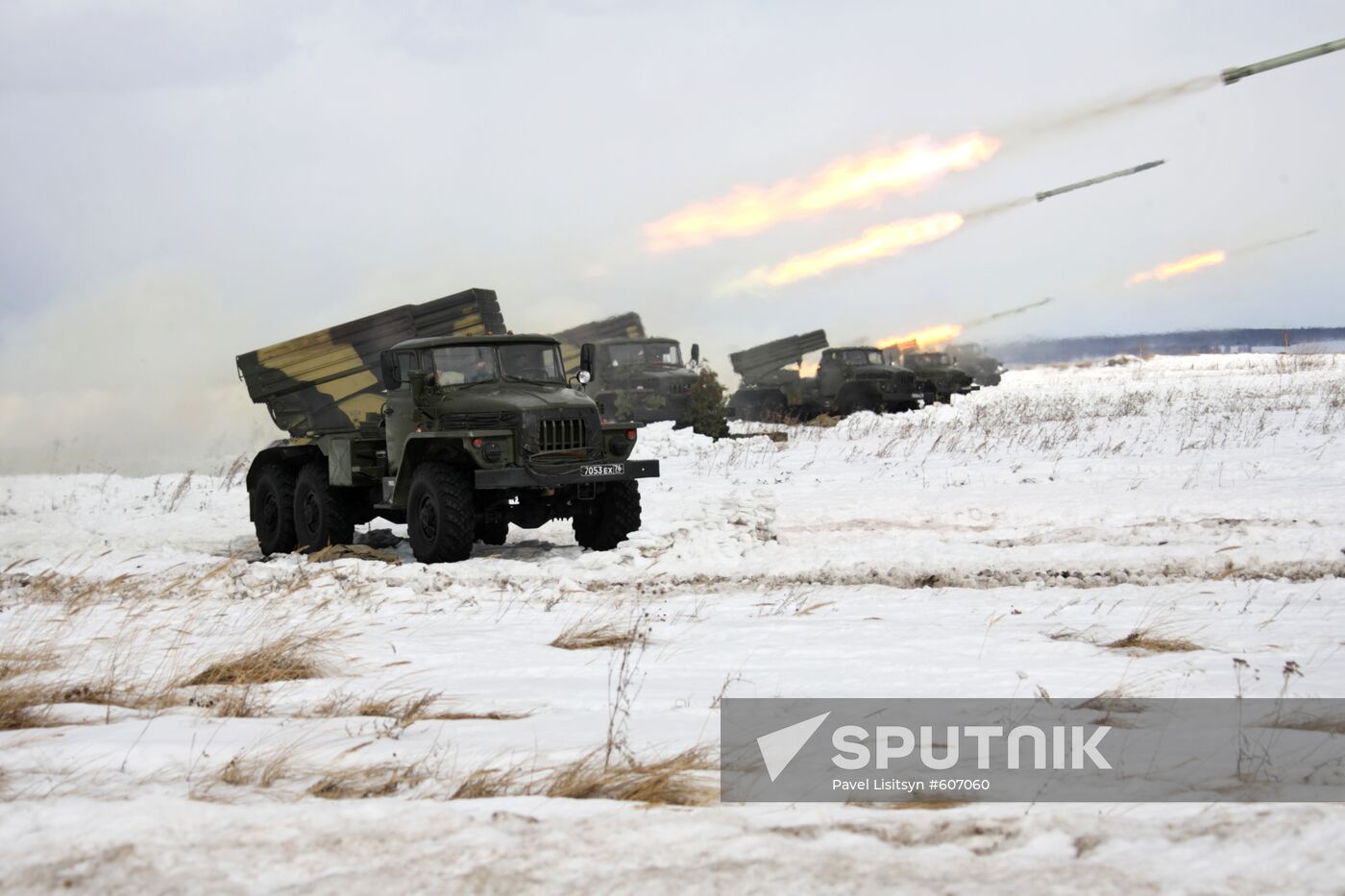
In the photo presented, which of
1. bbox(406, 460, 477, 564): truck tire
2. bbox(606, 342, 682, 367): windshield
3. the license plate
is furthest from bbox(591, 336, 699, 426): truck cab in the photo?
bbox(406, 460, 477, 564): truck tire

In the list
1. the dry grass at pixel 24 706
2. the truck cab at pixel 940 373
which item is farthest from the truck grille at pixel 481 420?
the truck cab at pixel 940 373

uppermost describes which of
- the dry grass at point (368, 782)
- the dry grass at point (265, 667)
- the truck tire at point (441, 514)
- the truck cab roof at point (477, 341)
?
the truck cab roof at point (477, 341)

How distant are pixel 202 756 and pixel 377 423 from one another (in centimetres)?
812

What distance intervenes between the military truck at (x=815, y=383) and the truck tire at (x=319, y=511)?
1602cm

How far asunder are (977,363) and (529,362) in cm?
3361

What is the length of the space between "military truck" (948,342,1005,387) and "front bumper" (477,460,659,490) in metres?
32.8

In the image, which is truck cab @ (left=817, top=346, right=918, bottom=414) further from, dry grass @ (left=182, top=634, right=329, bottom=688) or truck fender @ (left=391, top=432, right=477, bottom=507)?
dry grass @ (left=182, top=634, right=329, bottom=688)

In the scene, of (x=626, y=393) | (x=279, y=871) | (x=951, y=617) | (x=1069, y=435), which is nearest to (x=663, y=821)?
(x=279, y=871)

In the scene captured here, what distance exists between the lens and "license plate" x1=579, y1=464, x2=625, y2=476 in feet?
33.8

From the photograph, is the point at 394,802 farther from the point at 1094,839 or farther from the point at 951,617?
the point at 951,617

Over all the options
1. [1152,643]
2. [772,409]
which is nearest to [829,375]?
[772,409]

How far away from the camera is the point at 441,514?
10.0 metres

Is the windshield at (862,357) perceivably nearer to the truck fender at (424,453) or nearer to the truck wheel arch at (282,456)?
the truck wheel arch at (282,456)

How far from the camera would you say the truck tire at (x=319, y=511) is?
11930mm
